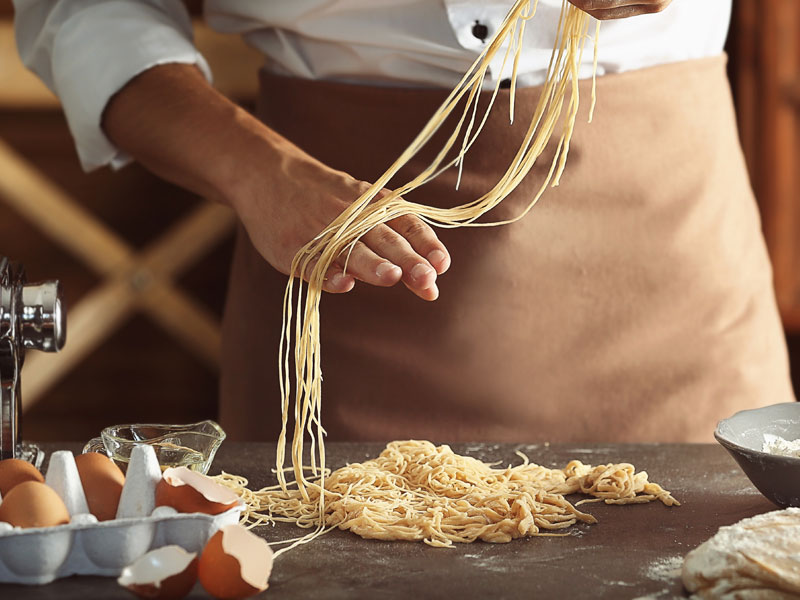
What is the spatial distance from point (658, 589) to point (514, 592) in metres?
0.11

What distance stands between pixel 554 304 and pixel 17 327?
672 millimetres

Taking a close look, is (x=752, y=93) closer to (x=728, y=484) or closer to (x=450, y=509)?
(x=728, y=484)

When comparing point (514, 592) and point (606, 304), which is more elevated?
point (606, 304)

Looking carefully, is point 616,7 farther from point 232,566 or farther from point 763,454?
point 232,566

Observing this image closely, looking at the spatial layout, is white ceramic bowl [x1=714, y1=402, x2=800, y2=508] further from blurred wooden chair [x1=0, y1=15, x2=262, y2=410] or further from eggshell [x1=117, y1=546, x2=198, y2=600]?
blurred wooden chair [x1=0, y1=15, x2=262, y2=410]

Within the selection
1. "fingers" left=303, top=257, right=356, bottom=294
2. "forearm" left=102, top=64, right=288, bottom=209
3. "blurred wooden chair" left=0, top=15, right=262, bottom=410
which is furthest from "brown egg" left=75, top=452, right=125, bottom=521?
"blurred wooden chair" left=0, top=15, right=262, bottom=410

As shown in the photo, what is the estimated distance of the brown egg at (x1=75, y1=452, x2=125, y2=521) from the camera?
0.92 m

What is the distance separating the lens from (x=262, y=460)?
4.05 ft

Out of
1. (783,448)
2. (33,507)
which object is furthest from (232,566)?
(783,448)

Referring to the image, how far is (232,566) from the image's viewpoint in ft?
2.64

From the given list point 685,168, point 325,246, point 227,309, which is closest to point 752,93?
point 685,168

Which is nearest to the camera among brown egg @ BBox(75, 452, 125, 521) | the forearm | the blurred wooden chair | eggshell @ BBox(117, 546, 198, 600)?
eggshell @ BBox(117, 546, 198, 600)

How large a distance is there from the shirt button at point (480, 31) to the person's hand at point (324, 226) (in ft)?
0.90

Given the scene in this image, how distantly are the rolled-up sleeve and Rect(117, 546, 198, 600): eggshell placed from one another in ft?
2.57
